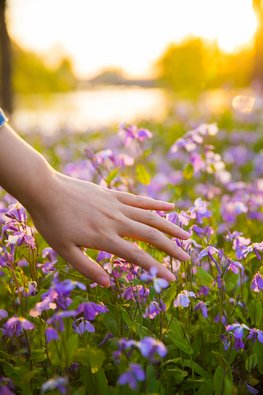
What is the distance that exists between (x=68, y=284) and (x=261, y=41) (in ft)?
38.4

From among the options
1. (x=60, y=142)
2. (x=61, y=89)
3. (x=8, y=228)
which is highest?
(x=8, y=228)

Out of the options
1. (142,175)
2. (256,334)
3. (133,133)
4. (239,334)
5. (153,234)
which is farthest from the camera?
(133,133)

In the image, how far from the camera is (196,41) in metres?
21.2

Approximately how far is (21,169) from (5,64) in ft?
41.1

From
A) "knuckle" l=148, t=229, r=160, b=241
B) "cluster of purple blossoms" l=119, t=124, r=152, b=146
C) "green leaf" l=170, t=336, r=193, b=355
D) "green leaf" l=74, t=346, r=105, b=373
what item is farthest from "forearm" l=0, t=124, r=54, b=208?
"cluster of purple blossoms" l=119, t=124, r=152, b=146

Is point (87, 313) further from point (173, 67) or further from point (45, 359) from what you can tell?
point (173, 67)

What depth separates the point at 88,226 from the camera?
163 centimetres

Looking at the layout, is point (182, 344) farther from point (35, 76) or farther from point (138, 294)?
point (35, 76)

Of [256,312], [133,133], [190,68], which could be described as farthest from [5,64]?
[256,312]

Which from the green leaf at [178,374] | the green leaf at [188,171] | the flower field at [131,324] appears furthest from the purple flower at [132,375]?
the green leaf at [188,171]

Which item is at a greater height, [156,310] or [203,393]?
[156,310]

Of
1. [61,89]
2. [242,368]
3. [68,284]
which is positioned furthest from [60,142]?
[61,89]

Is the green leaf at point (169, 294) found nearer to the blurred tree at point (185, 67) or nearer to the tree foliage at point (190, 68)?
the tree foliage at point (190, 68)

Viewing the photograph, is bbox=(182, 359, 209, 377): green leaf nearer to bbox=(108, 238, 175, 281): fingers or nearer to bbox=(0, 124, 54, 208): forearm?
bbox=(108, 238, 175, 281): fingers
